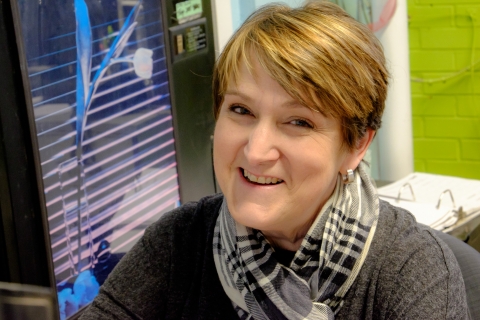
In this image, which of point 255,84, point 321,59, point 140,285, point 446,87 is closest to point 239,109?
point 255,84

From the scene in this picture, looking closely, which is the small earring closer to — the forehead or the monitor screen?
the forehead

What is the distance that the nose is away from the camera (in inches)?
44.9

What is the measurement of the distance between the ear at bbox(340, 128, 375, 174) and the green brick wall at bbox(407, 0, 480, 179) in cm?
244

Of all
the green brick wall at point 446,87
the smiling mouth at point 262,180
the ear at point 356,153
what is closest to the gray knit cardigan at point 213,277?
the ear at point 356,153

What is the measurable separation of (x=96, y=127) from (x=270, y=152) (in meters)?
0.77

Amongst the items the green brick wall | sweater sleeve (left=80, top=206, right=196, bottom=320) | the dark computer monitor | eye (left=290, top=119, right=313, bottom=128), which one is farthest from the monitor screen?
the green brick wall

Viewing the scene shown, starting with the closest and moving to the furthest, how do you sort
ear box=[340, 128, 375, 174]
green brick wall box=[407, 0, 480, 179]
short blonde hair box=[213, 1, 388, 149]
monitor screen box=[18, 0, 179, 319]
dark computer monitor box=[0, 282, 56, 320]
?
dark computer monitor box=[0, 282, 56, 320]
short blonde hair box=[213, 1, 388, 149]
ear box=[340, 128, 375, 174]
monitor screen box=[18, 0, 179, 319]
green brick wall box=[407, 0, 480, 179]

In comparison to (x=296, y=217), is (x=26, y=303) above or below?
above

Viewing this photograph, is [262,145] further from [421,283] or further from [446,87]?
[446,87]

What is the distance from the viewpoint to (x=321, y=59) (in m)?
1.13

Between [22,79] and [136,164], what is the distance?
1.72 feet

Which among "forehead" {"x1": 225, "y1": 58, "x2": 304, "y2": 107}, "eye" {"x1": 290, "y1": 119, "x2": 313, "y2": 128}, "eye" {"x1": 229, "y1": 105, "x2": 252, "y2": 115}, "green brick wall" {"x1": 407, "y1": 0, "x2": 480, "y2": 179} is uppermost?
"forehead" {"x1": 225, "y1": 58, "x2": 304, "y2": 107}

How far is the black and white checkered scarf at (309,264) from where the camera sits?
123 cm

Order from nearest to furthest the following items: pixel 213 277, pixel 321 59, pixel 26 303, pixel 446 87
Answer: pixel 26 303, pixel 321 59, pixel 213 277, pixel 446 87
